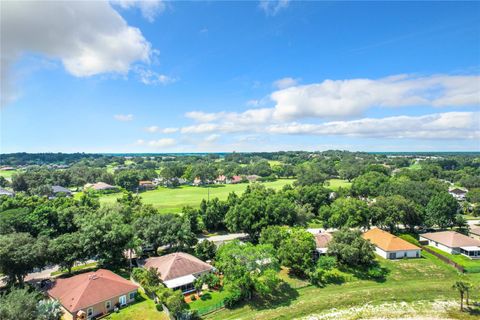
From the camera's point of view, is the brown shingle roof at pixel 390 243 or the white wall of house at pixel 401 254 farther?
the brown shingle roof at pixel 390 243

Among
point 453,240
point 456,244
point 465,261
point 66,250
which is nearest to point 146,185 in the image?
point 66,250

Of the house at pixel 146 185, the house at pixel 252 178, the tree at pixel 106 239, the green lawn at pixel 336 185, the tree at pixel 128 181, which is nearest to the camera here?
the tree at pixel 106 239

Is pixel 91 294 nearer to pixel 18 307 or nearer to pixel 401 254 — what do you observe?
pixel 18 307

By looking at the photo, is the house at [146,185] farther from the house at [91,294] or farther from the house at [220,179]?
the house at [91,294]

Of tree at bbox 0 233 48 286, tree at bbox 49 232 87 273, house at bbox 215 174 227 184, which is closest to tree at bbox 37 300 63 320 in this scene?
tree at bbox 0 233 48 286

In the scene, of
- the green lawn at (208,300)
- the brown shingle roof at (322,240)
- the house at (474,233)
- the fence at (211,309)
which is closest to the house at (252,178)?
the house at (474,233)

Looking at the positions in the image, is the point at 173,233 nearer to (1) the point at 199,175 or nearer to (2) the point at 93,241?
(2) the point at 93,241
